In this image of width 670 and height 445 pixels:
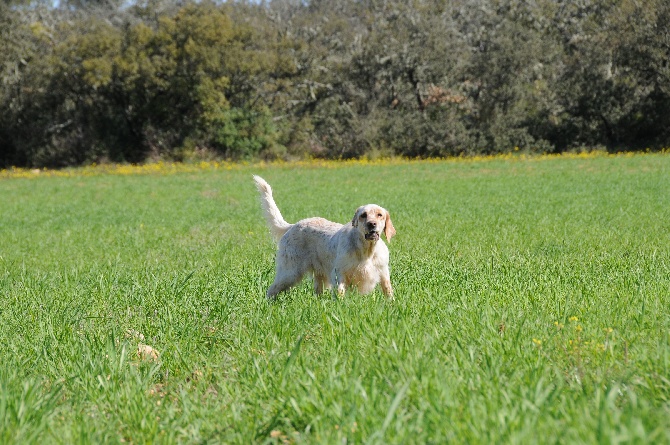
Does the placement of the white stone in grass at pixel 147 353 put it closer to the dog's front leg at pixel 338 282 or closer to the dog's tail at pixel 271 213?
the dog's front leg at pixel 338 282

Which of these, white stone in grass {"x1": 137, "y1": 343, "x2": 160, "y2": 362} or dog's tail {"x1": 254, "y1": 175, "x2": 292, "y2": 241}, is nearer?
white stone in grass {"x1": 137, "y1": 343, "x2": 160, "y2": 362}

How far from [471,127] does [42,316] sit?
115 feet

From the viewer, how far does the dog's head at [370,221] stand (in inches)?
250

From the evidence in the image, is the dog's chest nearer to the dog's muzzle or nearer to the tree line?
the dog's muzzle

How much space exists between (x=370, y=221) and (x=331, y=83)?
3717cm

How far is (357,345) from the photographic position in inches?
173

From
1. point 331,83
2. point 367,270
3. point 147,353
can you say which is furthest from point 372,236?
point 331,83

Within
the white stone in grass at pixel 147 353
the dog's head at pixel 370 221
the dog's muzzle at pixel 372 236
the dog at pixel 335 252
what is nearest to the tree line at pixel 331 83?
the dog at pixel 335 252

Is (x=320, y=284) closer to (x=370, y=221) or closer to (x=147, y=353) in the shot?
(x=370, y=221)

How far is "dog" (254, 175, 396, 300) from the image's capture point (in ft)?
21.3

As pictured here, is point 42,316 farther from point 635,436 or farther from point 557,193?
point 557,193

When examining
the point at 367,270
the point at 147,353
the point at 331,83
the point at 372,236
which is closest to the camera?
the point at 147,353

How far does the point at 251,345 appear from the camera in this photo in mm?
4715

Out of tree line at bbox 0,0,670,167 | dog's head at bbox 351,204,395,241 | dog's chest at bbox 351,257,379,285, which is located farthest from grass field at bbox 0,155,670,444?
tree line at bbox 0,0,670,167
